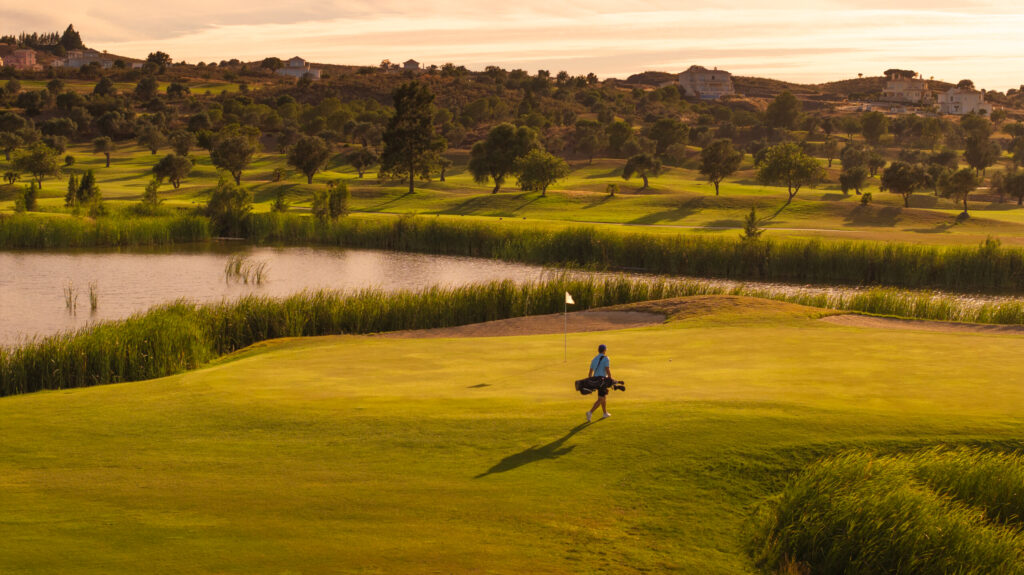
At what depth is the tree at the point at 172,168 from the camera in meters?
105

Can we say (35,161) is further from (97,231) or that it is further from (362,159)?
(362,159)

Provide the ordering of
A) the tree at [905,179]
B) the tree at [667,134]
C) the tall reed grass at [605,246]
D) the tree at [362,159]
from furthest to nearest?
the tree at [667,134], the tree at [362,159], the tree at [905,179], the tall reed grass at [605,246]

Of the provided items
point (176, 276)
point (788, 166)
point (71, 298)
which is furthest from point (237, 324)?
point (788, 166)

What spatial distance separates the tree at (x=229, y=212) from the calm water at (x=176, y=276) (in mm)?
7862

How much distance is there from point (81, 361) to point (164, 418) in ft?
32.6

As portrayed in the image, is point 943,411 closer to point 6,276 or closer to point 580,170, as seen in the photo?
point 6,276

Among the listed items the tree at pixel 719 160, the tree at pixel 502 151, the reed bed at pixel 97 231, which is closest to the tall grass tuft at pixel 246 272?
the reed bed at pixel 97 231

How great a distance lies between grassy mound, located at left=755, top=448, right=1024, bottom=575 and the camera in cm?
1281

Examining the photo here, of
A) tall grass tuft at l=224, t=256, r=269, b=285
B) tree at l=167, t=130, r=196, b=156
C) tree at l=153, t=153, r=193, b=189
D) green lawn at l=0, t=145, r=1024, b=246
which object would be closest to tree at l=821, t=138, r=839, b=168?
green lawn at l=0, t=145, r=1024, b=246

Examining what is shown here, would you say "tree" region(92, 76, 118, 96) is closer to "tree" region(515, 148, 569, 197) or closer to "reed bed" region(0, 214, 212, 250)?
"tree" region(515, 148, 569, 197)

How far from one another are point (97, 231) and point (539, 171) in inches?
1825

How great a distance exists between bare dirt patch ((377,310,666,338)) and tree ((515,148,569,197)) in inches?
2520

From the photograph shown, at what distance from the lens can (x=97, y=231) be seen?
69.7 metres

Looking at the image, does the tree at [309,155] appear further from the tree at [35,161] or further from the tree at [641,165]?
the tree at [641,165]
